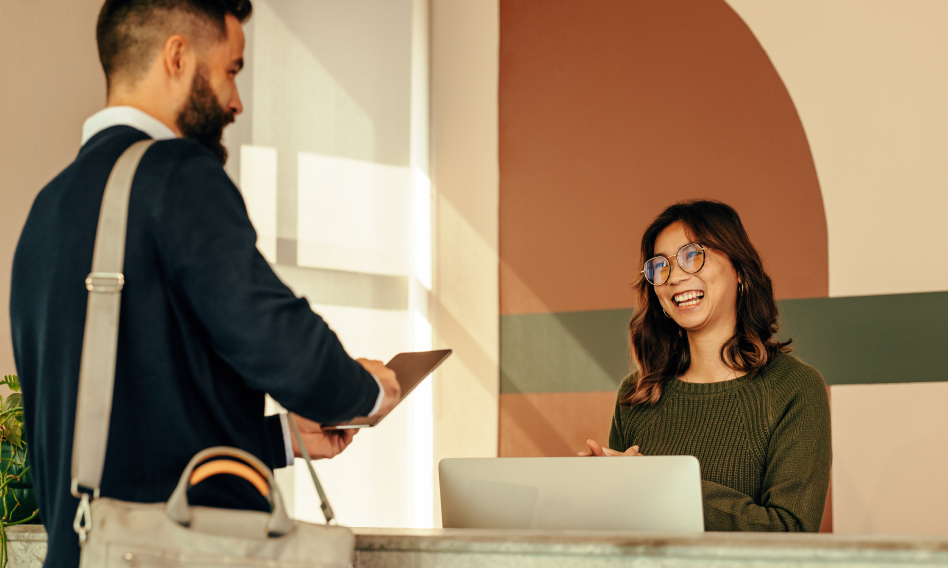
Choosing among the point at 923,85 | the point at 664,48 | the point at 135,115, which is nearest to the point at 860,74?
the point at 923,85

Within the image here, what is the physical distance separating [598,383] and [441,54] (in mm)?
1734

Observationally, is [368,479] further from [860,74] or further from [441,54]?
[860,74]

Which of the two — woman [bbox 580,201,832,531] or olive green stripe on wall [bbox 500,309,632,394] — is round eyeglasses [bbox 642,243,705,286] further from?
olive green stripe on wall [bbox 500,309,632,394]

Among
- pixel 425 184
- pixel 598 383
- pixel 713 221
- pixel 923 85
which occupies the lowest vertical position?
pixel 598 383

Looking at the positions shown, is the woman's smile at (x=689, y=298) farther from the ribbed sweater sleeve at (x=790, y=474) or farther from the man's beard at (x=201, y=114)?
the man's beard at (x=201, y=114)

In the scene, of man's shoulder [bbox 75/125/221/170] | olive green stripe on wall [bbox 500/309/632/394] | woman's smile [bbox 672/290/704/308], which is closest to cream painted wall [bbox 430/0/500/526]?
olive green stripe on wall [bbox 500/309/632/394]

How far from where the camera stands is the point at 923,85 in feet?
10.1

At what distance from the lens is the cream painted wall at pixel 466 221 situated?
142 inches

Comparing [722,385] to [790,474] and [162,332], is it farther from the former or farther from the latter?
[162,332]

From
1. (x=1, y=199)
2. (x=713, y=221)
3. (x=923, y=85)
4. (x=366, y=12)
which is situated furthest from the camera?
(x=366, y=12)

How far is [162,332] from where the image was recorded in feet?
3.26

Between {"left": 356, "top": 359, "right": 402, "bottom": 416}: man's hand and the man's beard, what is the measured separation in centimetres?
40

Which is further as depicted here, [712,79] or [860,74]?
[712,79]

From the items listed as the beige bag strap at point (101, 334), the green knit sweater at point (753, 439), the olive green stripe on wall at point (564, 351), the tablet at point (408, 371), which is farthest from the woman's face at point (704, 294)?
the beige bag strap at point (101, 334)
